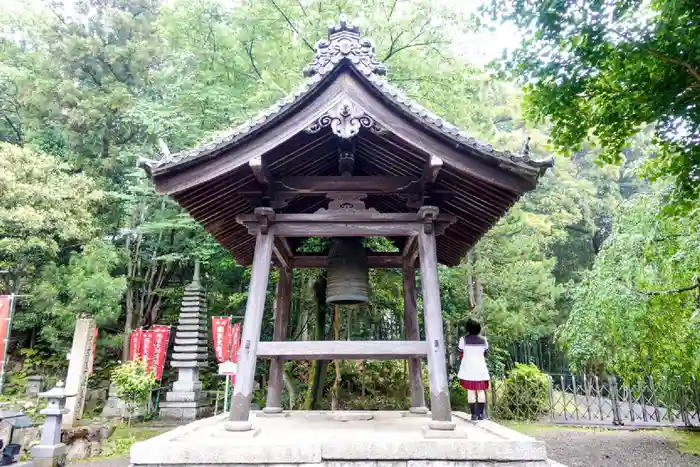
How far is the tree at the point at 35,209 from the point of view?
540 inches

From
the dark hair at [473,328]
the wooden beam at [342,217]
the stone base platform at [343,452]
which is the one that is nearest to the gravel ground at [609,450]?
the dark hair at [473,328]

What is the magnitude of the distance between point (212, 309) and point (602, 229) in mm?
20539

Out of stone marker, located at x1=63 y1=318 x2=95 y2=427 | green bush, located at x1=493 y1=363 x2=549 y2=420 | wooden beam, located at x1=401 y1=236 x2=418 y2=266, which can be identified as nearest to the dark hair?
wooden beam, located at x1=401 y1=236 x2=418 y2=266

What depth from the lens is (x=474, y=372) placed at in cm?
609

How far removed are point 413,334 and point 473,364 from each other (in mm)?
890

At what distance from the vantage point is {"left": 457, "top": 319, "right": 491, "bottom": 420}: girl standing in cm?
601

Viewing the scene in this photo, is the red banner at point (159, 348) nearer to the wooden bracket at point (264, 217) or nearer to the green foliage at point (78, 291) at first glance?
the green foliage at point (78, 291)

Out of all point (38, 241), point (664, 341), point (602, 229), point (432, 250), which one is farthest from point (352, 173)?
point (602, 229)

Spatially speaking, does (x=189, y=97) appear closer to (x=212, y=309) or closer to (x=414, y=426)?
(x=212, y=309)

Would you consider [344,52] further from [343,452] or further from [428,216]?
[343,452]

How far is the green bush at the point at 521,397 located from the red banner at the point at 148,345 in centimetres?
1129

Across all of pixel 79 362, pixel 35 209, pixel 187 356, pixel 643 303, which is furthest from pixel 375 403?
pixel 35 209

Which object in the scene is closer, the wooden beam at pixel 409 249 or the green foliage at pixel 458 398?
the wooden beam at pixel 409 249

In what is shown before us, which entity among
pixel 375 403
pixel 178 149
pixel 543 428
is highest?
pixel 178 149
